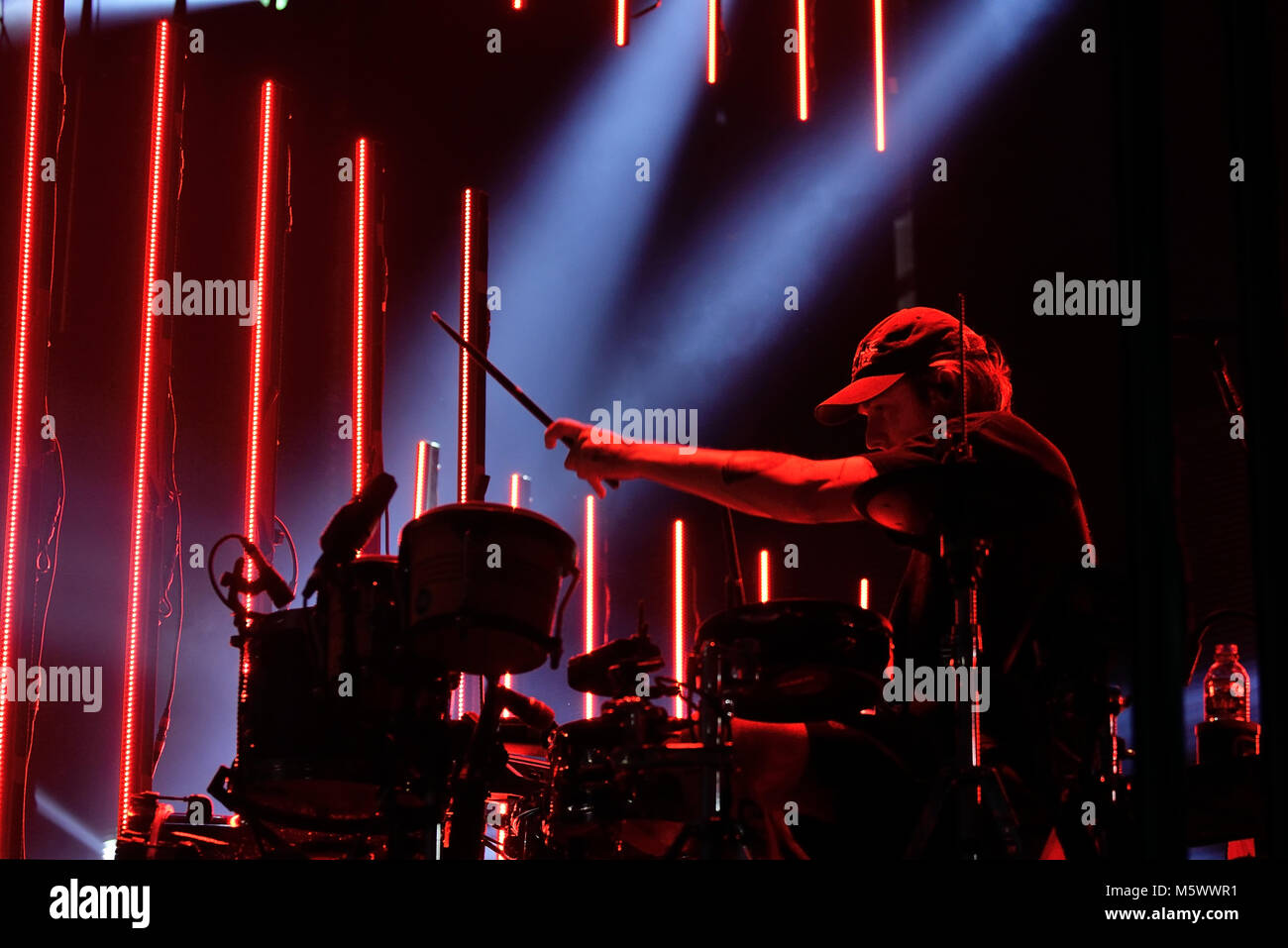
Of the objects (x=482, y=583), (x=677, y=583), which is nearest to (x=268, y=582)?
(x=482, y=583)

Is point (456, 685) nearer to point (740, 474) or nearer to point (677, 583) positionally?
point (740, 474)

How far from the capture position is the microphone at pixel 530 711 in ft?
13.2

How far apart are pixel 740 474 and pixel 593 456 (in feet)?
1.17

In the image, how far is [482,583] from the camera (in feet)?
9.54

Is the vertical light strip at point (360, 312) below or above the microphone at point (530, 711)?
above

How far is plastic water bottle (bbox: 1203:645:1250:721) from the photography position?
11.9ft

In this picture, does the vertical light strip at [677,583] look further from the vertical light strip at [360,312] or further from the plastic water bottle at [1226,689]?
the plastic water bottle at [1226,689]

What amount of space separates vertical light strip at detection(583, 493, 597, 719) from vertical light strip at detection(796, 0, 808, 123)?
1.86 metres

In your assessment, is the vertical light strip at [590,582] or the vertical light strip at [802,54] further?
the vertical light strip at [590,582]

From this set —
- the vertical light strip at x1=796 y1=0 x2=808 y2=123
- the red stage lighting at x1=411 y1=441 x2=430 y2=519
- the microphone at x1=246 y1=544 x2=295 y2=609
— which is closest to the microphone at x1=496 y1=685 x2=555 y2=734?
the microphone at x1=246 y1=544 x2=295 y2=609

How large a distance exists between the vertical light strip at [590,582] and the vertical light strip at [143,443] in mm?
1789

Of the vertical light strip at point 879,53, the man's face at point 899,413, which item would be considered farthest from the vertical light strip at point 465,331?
the vertical light strip at point 879,53

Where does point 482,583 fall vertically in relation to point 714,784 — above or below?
above
